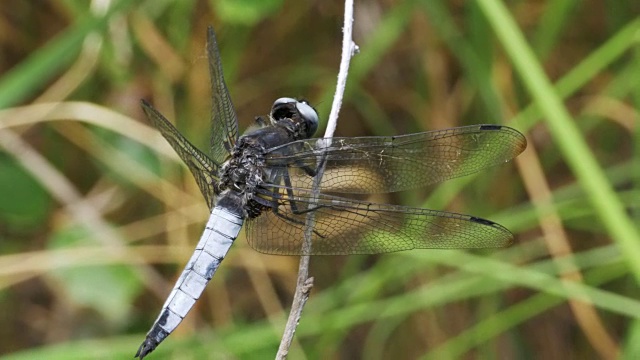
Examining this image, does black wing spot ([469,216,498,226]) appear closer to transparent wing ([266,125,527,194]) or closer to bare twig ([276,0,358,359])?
transparent wing ([266,125,527,194])

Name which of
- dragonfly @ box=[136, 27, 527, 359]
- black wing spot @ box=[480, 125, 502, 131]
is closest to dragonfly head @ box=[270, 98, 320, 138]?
dragonfly @ box=[136, 27, 527, 359]

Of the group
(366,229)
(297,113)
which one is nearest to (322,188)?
(366,229)

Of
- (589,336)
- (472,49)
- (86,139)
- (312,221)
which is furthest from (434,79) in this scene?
(312,221)

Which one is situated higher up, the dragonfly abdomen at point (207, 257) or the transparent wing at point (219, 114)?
the transparent wing at point (219, 114)

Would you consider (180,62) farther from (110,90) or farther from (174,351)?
(174,351)

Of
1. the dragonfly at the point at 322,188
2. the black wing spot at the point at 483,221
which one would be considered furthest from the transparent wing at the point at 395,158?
the black wing spot at the point at 483,221

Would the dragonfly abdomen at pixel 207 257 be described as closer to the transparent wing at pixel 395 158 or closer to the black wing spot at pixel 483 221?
the transparent wing at pixel 395 158
